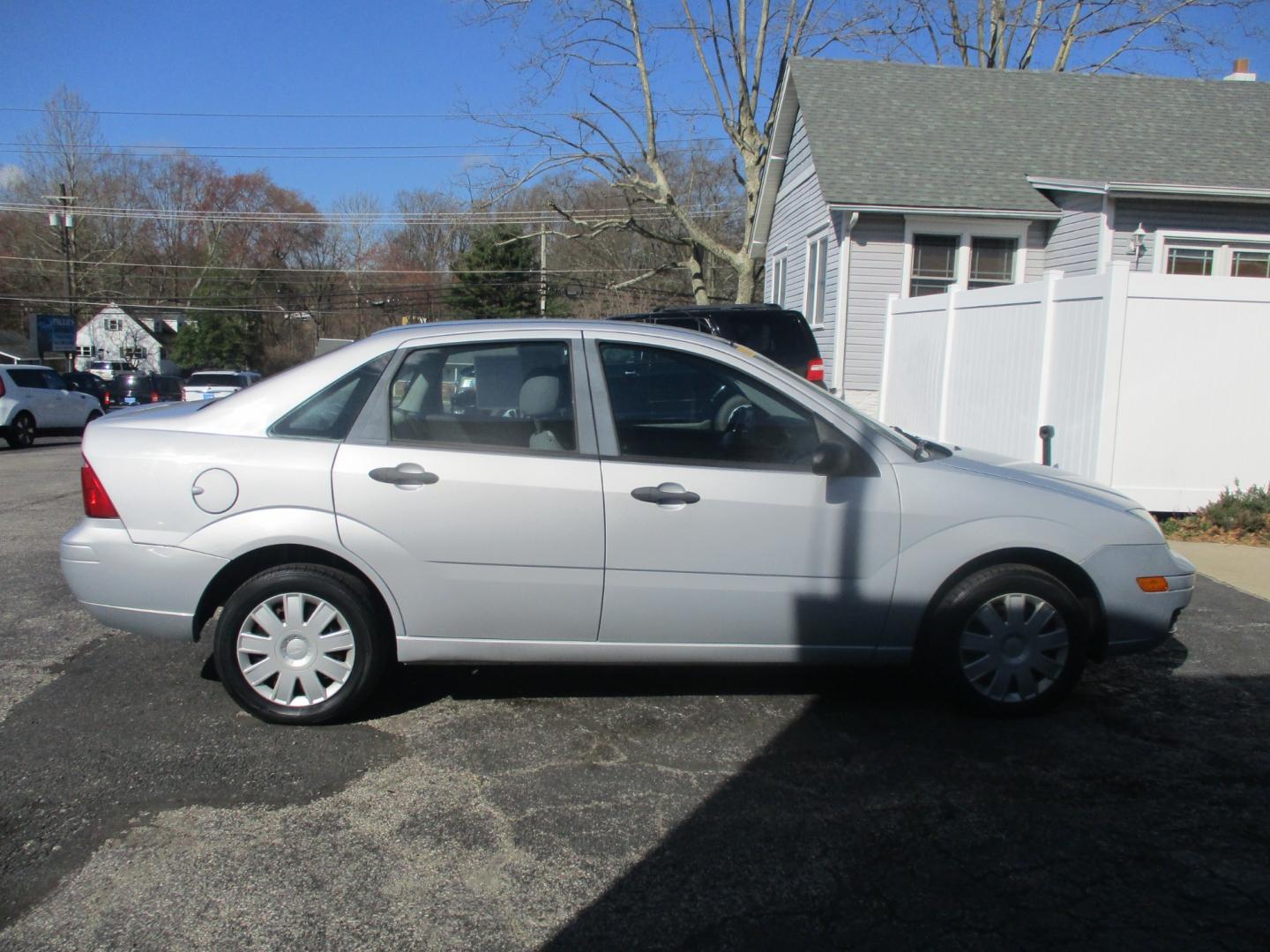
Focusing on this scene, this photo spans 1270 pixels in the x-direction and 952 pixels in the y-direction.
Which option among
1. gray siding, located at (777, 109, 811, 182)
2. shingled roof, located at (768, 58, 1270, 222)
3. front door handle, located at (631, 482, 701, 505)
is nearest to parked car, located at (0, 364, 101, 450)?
gray siding, located at (777, 109, 811, 182)

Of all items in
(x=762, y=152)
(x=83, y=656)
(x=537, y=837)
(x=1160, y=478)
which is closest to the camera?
(x=537, y=837)

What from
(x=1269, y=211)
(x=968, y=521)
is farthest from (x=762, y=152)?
(x=968, y=521)

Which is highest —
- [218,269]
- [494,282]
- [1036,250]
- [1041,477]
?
[218,269]

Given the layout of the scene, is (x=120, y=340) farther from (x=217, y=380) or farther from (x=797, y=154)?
(x=797, y=154)

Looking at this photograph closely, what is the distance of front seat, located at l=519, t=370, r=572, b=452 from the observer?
14.1 ft

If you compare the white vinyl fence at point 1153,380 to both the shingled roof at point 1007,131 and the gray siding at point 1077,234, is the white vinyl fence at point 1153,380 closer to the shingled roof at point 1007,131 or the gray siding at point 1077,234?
the gray siding at point 1077,234

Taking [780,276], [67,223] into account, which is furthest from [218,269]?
[780,276]

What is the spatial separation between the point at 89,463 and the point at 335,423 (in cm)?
103

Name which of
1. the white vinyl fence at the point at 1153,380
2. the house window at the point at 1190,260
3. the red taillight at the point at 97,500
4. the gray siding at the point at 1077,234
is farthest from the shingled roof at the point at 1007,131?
the red taillight at the point at 97,500

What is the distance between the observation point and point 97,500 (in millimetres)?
4254

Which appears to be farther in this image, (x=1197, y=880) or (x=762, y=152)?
(x=762, y=152)

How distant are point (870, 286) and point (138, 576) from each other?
13.8 meters

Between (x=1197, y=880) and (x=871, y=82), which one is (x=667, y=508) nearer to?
(x=1197, y=880)

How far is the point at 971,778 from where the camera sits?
13.0 ft
